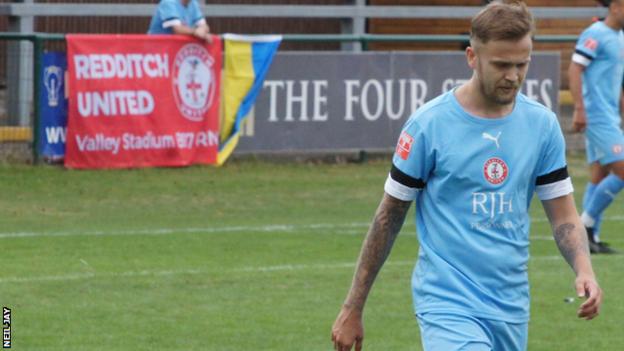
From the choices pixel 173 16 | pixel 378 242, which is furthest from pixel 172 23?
pixel 378 242

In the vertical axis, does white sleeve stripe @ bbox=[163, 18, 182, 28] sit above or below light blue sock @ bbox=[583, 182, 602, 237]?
above

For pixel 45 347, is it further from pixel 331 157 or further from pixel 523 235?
pixel 331 157

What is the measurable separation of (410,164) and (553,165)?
0.52 meters

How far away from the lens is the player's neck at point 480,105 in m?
5.22

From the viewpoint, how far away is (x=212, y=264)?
11156 mm

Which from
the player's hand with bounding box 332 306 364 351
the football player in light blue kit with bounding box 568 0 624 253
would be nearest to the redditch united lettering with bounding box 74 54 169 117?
the football player in light blue kit with bounding box 568 0 624 253

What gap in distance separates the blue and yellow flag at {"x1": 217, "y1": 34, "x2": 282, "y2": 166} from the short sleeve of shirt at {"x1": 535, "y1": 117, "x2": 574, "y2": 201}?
11.5 m

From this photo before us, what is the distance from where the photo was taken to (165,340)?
851 cm

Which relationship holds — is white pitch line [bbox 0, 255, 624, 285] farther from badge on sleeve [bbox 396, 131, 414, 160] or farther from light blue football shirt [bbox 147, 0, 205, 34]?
light blue football shirt [bbox 147, 0, 205, 34]

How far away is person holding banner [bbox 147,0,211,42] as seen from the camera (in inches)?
642

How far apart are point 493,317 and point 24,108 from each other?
11.3 meters

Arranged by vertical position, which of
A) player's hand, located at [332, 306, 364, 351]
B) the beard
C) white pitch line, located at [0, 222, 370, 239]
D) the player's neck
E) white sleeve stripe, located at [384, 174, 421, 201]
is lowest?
white pitch line, located at [0, 222, 370, 239]

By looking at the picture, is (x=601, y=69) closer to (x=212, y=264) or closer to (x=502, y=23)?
(x=212, y=264)

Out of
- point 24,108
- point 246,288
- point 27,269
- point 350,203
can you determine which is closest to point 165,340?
point 246,288
